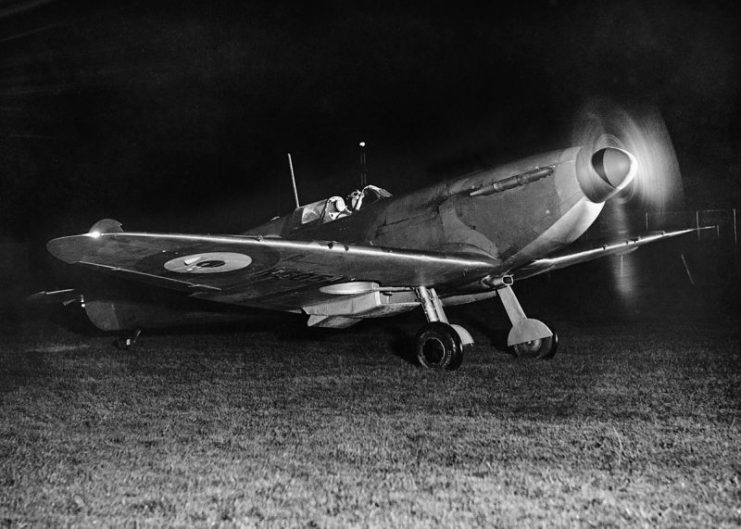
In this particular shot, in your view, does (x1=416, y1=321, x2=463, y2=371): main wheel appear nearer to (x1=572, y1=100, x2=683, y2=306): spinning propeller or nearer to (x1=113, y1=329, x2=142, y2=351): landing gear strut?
(x1=572, y1=100, x2=683, y2=306): spinning propeller

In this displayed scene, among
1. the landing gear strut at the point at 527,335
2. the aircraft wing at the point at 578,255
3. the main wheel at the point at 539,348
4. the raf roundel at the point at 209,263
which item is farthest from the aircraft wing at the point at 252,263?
the main wheel at the point at 539,348

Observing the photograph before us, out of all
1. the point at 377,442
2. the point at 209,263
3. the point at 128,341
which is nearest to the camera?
the point at 377,442

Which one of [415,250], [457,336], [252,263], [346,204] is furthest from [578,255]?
[252,263]

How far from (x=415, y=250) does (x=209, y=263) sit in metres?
1.70

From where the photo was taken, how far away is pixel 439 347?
5832mm

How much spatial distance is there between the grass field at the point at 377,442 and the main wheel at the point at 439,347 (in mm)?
161

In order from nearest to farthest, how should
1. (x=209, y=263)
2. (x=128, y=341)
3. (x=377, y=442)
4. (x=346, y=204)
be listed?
(x=377, y=442), (x=209, y=263), (x=346, y=204), (x=128, y=341)

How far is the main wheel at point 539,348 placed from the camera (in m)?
6.33

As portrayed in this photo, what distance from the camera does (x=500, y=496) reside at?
2.57m

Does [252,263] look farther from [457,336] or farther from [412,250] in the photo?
[457,336]

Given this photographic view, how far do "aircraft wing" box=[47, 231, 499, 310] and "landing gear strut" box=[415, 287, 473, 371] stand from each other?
12.6 inches

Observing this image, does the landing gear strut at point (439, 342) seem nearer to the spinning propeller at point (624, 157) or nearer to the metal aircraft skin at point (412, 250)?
the metal aircraft skin at point (412, 250)

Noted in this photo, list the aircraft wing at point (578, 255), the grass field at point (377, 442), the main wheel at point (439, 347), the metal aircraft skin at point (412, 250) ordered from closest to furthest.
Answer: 1. the grass field at point (377, 442)
2. the metal aircraft skin at point (412, 250)
3. the main wheel at point (439, 347)
4. the aircraft wing at point (578, 255)

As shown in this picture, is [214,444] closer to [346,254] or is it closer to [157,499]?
[157,499]
